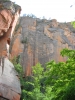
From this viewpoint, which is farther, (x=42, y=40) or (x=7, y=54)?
(x=42, y=40)

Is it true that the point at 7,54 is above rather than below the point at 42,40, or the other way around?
below

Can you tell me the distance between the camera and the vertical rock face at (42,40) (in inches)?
1211

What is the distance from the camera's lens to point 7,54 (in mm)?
24406

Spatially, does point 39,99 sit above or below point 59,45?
below

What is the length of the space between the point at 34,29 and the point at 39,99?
51.3ft

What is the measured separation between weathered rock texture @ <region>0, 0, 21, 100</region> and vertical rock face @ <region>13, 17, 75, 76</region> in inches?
219

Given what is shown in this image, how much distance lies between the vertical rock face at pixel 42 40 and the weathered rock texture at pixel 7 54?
18.2ft

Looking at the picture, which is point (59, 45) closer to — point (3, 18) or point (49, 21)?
point (49, 21)

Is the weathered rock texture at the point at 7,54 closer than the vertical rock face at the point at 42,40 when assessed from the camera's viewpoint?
Yes

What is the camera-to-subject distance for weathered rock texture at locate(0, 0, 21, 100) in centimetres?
1912

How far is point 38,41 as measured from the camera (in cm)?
3300

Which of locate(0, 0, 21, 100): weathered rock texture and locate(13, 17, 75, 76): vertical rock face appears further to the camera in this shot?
locate(13, 17, 75, 76): vertical rock face

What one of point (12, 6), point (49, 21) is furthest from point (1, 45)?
point (49, 21)

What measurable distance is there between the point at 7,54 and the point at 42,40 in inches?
384
